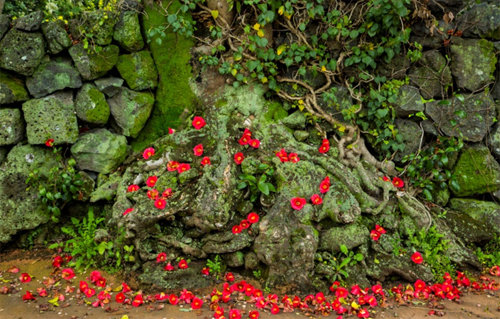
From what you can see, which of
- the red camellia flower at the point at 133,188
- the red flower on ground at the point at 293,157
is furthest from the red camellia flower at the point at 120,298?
the red flower on ground at the point at 293,157

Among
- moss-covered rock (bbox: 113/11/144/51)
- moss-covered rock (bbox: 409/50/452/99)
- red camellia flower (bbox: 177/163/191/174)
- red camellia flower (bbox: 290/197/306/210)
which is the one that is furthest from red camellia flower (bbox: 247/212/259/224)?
moss-covered rock (bbox: 409/50/452/99)

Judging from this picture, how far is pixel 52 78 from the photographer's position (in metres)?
3.50

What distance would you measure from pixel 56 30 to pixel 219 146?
2.08 metres

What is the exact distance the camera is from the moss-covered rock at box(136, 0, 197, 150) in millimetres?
3895

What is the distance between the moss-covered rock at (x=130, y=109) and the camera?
377 centimetres

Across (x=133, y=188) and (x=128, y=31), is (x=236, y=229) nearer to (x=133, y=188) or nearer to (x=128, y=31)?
(x=133, y=188)

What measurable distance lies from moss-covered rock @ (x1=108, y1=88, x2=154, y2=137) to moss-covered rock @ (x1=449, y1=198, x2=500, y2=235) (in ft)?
12.7

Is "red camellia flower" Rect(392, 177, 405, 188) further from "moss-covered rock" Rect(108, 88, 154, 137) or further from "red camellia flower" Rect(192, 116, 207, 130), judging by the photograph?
"moss-covered rock" Rect(108, 88, 154, 137)

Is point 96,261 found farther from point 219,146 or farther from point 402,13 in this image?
point 402,13

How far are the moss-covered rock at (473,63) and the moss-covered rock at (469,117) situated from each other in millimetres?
168

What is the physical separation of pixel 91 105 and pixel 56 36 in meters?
0.77

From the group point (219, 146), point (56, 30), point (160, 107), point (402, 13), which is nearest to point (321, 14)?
point (402, 13)

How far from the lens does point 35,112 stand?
11.3 ft

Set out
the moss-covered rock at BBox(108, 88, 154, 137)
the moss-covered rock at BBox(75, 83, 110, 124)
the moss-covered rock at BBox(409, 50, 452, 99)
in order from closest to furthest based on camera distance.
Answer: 1. the moss-covered rock at BBox(75, 83, 110, 124)
2. the moss-covered rock at BBox(108, 88, 154, 137)
3. the moss-covered rock at BBox(409, 50, 452, 99)
